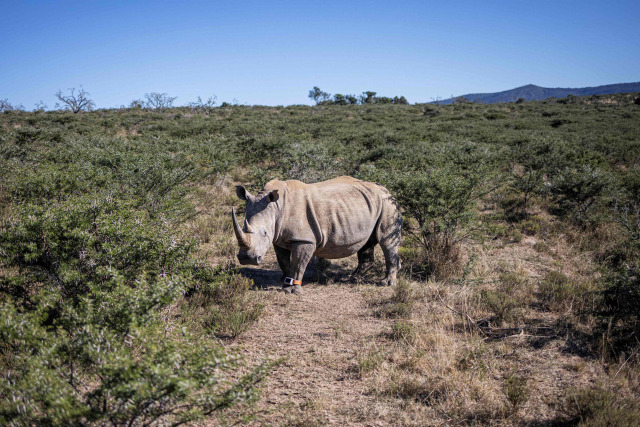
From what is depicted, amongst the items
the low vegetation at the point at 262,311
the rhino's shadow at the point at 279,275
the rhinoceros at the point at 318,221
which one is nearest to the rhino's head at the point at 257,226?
the rhinoceros at the point at 318,221

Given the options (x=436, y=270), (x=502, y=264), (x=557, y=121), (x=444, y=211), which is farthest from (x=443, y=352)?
(x=557, y=121)

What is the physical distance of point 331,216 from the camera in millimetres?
6039

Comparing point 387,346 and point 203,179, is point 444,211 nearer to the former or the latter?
point 387,346

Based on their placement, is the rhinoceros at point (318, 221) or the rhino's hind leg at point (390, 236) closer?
the rhinoceros at point (318, 221)

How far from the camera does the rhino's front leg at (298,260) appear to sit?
5.84 metres

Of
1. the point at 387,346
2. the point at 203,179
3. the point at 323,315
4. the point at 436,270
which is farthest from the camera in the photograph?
the point at 203,179

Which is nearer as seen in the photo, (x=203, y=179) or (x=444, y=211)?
(x=444, y=211)

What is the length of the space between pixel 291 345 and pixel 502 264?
4.99 metres

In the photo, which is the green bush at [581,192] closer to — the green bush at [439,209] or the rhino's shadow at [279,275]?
the green bush at [439,209]

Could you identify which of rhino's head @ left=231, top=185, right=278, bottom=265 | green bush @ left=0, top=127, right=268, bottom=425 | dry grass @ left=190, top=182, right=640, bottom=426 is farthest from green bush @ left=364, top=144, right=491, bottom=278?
green bush @ left=0, top=127, right=268, bottom=425

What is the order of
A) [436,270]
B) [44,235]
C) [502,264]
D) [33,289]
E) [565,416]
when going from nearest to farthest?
1. [565,416]
2. [44,235]
3. [33,289]
4. [436,270]
5. [502,264]

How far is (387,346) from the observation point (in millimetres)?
4578

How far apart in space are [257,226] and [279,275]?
2.05 m

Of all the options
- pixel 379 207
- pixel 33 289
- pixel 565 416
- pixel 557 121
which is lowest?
pixel 565 416
